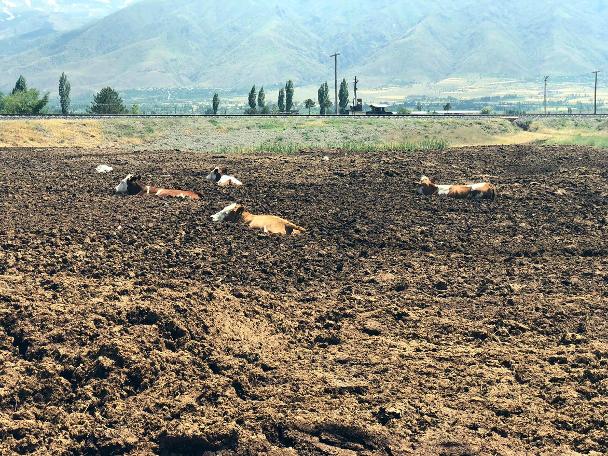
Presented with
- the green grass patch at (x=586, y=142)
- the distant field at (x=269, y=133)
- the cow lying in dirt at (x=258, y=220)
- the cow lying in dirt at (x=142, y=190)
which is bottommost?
the cow lying in dirt at (x=258, y=220)

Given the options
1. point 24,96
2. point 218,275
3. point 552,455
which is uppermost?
point 24,96

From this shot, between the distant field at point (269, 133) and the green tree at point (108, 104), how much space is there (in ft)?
78.2

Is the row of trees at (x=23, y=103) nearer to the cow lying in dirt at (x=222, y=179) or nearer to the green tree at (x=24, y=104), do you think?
the green tree at (x=24, y=104)

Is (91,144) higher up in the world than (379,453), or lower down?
higher up

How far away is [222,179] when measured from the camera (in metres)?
24.1

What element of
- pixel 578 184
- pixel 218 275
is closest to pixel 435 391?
pixel 218 275

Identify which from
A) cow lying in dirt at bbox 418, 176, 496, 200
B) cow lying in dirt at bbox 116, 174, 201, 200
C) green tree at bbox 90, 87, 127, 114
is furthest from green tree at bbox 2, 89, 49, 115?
cow lying in dirt at bbox 418, 176, 496, 200

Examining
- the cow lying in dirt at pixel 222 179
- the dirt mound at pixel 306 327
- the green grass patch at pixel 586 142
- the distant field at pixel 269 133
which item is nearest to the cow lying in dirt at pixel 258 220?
the dirt mound at pixel 306 327

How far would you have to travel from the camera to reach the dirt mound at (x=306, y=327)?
9047 millimetres

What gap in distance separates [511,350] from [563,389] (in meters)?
1.32

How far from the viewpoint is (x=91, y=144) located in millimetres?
48125

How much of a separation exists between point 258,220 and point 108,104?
6892 cm

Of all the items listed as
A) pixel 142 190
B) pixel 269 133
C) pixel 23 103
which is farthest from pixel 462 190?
pixel 23 103

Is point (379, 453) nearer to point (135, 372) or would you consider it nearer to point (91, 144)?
point (135, 372)
